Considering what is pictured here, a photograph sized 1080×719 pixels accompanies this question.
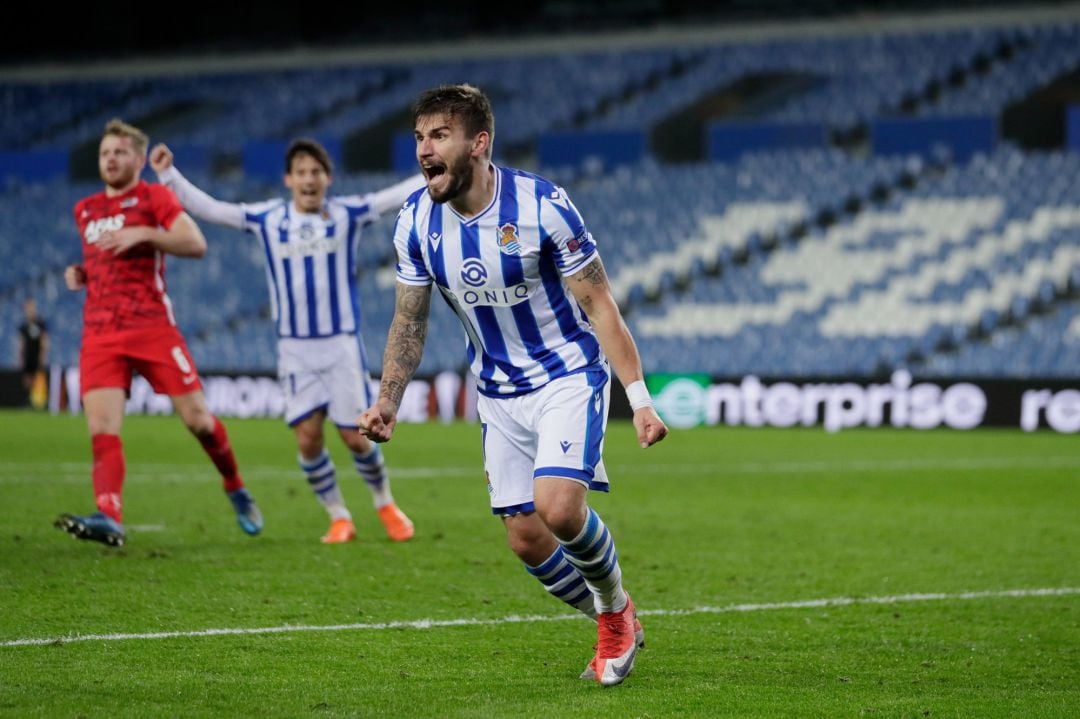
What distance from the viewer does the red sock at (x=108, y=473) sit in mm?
8289

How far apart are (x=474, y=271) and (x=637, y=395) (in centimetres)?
72

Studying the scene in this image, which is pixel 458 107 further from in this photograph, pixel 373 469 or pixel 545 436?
pixel 373 469

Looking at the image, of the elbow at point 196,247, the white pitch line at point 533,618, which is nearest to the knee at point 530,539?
the white pitch line at point 533,618

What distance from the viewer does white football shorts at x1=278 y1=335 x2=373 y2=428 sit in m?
9.34

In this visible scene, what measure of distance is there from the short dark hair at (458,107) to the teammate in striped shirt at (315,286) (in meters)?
3.74

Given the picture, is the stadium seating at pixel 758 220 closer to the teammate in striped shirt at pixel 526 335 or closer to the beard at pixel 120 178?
the beard at pixel 120 178

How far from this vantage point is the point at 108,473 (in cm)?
839

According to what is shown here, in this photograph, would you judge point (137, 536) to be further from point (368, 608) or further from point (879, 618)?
point (879, 618)

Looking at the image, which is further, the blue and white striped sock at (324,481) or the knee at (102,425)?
the blue and white striped sock at (324,481)

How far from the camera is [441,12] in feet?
119

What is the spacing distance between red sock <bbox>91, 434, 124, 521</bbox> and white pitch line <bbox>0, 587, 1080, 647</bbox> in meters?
2.24

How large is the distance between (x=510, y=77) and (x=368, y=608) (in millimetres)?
28117

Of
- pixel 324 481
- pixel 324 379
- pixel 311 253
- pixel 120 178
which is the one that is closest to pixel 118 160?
pixel 120 178

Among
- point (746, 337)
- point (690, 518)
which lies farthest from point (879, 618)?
point (746, 337)
